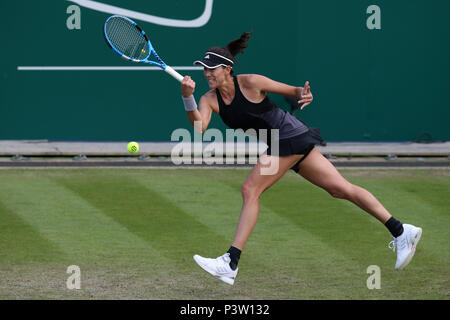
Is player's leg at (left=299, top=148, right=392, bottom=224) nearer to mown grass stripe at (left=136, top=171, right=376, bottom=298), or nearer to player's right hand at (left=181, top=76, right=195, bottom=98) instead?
mown grass stripe at (left=136, top=171, right=376, bottom=298)

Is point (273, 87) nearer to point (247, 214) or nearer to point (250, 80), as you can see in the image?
point (250, 80)

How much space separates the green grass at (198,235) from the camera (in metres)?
6.74

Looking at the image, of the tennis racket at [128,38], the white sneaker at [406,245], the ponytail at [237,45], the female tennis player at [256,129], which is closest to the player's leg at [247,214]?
the female tennis player at [256,129]

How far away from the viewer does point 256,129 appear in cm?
685

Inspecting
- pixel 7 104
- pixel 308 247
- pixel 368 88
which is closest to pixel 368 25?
pixel 368 88

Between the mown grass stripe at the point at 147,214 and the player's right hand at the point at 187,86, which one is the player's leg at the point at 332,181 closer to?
the player's right hand at the point at 187,86

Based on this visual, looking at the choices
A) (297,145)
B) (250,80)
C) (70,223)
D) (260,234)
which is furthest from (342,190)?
(70,223)

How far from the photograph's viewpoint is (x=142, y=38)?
25.6ft

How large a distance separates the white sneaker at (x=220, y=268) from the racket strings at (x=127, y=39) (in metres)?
2.10

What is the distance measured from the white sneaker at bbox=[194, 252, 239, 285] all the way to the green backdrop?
7.47m

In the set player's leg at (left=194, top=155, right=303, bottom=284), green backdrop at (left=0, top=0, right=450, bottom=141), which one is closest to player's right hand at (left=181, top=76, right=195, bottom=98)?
player's leg at (left=194, top=155, right=303, bottom=284)

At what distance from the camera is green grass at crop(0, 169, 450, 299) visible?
265 inches

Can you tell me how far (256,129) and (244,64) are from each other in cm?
727

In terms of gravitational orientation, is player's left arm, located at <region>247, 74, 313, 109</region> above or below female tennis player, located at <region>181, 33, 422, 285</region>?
above
